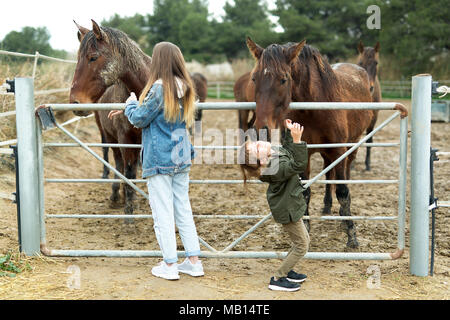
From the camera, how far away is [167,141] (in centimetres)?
293

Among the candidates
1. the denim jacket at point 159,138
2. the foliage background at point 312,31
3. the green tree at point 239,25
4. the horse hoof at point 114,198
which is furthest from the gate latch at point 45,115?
the green tree at point 239,25

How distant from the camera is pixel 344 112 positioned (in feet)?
14.4

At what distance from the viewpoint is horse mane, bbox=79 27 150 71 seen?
14.3ft

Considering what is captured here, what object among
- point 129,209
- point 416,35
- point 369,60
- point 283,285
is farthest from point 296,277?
point 416,35

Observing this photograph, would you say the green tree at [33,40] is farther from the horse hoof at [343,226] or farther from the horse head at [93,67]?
the horse hoof at [343,226]

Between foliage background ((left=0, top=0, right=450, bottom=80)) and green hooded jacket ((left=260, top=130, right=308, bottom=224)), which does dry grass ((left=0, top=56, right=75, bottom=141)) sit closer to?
foliage background ((left=0, top=0, right=450, bottom=80))

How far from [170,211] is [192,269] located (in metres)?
0.49

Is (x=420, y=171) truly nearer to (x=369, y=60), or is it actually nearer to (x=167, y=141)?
(x=167, y=141)

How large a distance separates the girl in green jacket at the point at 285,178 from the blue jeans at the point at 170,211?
49 centimetres

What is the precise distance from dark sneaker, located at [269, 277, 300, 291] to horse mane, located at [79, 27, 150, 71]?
2.69 m

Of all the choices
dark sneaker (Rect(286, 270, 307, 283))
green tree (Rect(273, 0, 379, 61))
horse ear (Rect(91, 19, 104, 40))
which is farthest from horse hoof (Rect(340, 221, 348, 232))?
green tree (Rect(273, 0, 379, 61))

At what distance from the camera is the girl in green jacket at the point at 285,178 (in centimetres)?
273
